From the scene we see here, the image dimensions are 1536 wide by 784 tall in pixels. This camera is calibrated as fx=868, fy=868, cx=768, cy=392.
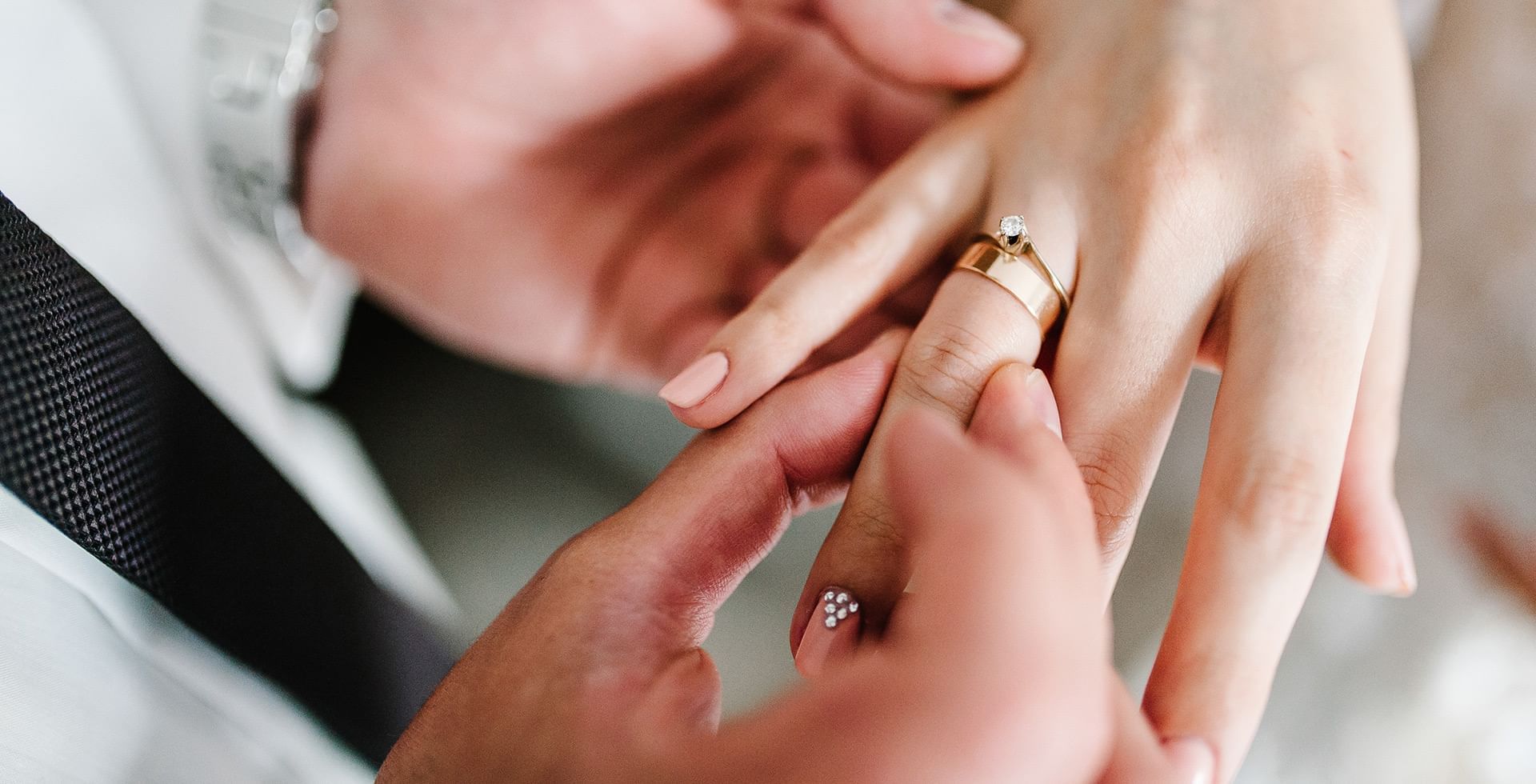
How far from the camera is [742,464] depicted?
62cm

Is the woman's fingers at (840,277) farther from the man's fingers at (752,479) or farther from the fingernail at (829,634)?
the fingernail at (829,634)

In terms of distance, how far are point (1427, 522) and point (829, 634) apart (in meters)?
0.74

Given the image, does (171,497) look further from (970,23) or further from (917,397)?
(970,23)

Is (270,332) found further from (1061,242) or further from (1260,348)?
(1260,348)

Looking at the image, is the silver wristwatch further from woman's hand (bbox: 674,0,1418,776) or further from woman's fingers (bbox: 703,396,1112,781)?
woman's fingers (bbox: 703,396,1112,781)

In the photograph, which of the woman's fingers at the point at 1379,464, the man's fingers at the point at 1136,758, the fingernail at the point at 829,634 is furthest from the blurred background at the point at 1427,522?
the man's fingers at the point at 1136,758

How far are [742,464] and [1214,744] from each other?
343mm

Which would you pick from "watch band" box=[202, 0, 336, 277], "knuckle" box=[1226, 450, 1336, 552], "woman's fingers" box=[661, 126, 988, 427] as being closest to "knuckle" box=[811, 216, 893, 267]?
"woman's fingers" box=[661, 126, 988, 427]

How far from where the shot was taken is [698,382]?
65cm

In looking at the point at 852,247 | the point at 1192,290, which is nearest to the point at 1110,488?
the point at 1192,290

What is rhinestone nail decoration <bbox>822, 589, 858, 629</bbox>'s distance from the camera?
563 millimetres

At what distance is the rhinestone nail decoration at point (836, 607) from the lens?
56 centimetres

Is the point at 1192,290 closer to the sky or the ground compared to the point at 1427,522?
closer to the sky

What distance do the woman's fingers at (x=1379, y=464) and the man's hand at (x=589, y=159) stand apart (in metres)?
0.47
